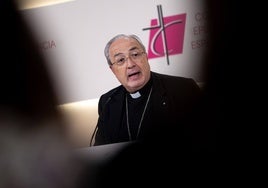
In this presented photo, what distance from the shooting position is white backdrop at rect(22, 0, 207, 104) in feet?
1.91

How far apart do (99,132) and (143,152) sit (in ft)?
0.32

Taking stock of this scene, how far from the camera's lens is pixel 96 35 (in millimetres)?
587

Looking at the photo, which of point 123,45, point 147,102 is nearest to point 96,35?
point 123,45

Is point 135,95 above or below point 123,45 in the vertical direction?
below

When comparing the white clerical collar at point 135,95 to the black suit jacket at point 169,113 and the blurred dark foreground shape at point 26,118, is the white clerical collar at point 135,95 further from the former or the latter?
the blurred dark foreground shape at point 26,118

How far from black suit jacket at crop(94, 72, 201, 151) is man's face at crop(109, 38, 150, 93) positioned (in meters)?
0.03

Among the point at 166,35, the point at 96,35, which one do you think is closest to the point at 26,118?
the point at 96,35

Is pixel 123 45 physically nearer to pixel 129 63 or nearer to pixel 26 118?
pixel 129 63

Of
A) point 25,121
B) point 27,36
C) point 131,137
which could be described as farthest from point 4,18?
point 131,137

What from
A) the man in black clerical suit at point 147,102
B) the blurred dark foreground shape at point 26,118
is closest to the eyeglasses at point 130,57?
the man in black clerical suit at point 147,102

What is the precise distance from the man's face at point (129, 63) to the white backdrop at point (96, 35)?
0.06 feet

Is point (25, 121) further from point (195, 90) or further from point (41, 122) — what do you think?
point (195, 90)

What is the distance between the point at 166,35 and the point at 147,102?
14 cm

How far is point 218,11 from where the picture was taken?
0.58 m
